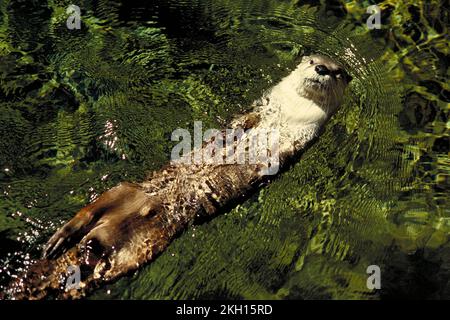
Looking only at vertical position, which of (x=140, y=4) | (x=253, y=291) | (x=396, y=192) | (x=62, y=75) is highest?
(x=140, y=4)

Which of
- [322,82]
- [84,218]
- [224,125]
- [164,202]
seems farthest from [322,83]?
[84,218]

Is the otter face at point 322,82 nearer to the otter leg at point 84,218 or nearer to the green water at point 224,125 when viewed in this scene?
the green water at point 224,125

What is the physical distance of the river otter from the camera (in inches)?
126

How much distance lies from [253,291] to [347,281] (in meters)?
0.63

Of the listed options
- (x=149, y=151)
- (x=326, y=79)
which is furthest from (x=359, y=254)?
(x=149, y=151)

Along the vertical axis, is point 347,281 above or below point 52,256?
below

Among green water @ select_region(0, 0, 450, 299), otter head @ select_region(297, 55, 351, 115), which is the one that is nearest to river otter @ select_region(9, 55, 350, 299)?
otter head @ select_region(297, 55, 351, 115)

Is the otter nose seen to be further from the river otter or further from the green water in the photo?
the green water

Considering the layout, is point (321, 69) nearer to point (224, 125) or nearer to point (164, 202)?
point (224, 125)

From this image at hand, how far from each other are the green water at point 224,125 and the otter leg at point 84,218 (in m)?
0.24

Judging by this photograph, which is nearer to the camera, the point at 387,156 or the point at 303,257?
the point at 303,257

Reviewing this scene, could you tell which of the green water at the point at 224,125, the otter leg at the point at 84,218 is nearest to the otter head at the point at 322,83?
the green water at the point at 224,125

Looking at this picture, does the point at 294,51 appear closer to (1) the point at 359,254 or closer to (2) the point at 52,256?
(1) the point at 359,254

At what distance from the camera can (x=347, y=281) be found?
3562 mm
